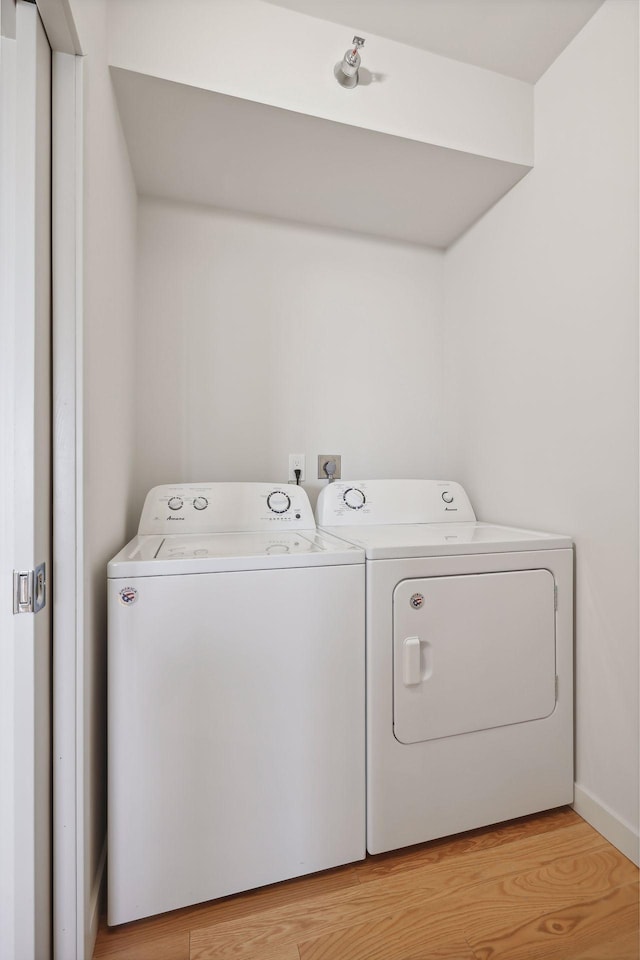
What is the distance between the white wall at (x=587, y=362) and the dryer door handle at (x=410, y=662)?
1.90ft

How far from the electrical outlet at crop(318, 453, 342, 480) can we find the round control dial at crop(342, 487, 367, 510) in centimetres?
23

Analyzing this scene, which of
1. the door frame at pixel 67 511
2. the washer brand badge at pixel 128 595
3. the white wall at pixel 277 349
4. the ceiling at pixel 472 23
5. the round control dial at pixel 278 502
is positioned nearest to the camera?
the door frame at pixel 67 511

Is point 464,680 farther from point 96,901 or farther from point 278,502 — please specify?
point 96,901

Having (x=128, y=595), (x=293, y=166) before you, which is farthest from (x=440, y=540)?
(x=293, y=166)

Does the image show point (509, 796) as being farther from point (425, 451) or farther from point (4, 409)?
point (4, 409)

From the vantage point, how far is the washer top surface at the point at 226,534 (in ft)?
3.57

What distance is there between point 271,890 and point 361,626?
676 millimetres

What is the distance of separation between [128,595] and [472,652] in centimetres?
92

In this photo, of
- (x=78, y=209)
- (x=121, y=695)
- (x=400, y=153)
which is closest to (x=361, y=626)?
(x=121, y=695)

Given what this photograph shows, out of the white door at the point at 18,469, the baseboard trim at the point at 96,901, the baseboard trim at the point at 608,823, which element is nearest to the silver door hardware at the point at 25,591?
the white door at the point at 18,469

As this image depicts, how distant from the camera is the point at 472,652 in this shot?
1.29 m

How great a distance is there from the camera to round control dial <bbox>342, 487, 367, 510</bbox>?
1799 millimetres

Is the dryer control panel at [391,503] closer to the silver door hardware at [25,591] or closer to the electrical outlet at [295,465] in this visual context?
the electrical outlet at [295,465]

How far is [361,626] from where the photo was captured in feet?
3.93
